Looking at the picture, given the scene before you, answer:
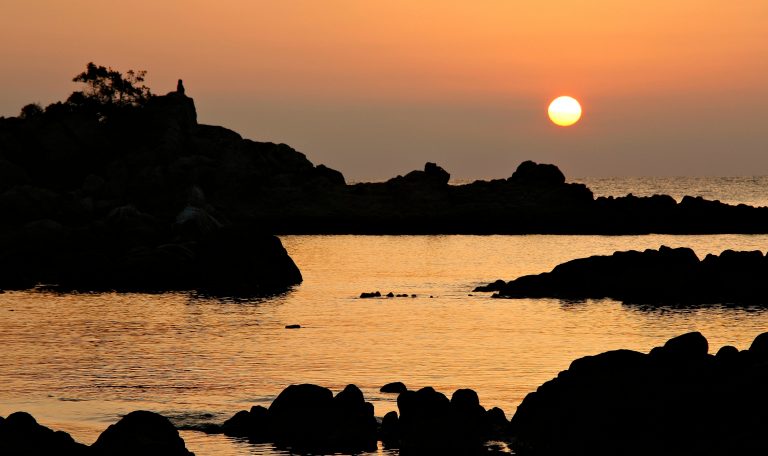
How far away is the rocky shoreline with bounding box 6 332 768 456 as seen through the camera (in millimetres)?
32969

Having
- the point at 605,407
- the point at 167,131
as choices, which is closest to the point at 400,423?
the point at 605,407

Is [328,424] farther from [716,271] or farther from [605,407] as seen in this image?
[716,271]

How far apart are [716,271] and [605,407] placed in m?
49.5

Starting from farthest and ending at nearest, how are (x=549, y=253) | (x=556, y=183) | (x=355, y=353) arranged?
(x=556, y=183) → (x=549, y=253) → (x=355, y=353)

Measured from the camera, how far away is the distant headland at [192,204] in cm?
9519

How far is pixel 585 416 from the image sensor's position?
34.8 metres

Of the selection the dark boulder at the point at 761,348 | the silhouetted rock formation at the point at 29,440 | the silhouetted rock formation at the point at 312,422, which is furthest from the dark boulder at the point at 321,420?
the dark boulder at the point at 761,348

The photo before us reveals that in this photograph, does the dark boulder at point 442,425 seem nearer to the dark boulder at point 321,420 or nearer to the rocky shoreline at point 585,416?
the rocky shoreline at point 585,416

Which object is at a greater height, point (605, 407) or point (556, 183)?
point (556, 183)

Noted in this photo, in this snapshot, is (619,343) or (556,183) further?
(556,183)

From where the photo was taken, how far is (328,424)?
3553cm

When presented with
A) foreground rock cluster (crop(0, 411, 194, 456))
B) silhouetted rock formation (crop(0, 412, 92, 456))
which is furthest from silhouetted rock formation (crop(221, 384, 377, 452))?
silhouetted rock formation (crop(0, 412, 92, 456))

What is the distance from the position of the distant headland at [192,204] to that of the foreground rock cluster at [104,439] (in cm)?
6202

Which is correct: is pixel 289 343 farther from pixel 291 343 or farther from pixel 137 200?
pixel 137 200
